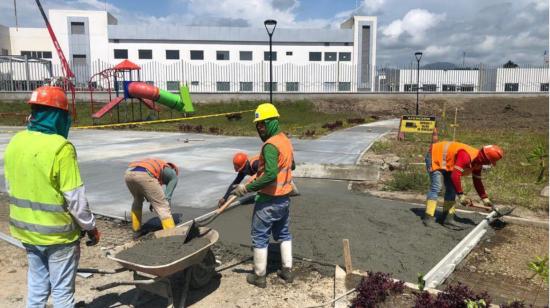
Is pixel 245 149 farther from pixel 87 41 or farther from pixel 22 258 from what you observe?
pixel 87 41

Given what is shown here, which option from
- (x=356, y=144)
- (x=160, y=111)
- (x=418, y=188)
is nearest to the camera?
(x=418, y=188)

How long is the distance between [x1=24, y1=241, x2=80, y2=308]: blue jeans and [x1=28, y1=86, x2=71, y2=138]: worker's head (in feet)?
2.56

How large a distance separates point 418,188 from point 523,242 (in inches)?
99.4

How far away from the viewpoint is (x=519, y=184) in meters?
8.23

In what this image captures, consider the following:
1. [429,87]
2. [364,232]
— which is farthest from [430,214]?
[429,87]

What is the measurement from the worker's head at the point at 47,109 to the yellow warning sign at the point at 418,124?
1364 cm

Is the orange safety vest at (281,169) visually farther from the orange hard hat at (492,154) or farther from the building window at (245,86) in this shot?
the building window at (245,86)

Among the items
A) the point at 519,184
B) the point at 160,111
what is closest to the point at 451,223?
the point at 519,184

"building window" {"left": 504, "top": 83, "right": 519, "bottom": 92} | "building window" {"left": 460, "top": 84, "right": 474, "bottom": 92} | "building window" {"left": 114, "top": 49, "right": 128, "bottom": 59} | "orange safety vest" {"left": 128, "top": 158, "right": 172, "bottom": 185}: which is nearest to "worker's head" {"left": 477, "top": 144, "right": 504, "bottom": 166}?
"orange safety vest" {"left": 128, "top": 158, "right": 172, "bottom": 185}

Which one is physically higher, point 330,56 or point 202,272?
point 330,56

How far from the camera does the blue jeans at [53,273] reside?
2723mm

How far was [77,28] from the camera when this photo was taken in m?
48.2

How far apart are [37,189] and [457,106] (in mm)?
31153

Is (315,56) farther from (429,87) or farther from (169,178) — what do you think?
(169,178)
